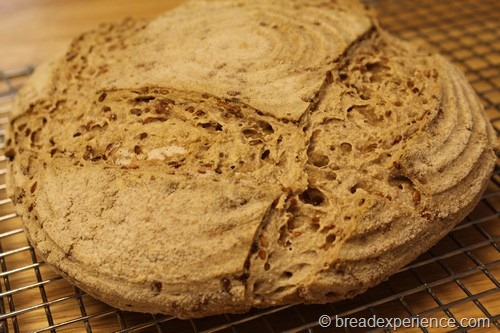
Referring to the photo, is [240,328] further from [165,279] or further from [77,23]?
[77,23]

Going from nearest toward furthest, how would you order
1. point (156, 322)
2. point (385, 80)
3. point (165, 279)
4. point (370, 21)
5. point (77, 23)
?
point (165, 279)
point (156, 322)
point (385, 80)
point (370, 21)
point (77, 23)

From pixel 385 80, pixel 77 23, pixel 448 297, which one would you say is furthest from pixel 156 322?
pixel 77 23

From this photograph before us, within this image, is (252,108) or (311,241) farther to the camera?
(252,108)

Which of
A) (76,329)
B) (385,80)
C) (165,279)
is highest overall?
(385,80)

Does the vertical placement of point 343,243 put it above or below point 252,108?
below

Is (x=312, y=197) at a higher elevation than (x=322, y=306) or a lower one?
higher

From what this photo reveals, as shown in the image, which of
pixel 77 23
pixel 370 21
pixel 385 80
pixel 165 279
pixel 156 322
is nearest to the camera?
pixel 165 279

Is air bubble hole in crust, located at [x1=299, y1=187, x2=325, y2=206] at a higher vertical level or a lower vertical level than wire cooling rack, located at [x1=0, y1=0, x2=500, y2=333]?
higher

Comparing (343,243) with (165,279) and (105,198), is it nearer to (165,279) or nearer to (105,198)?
(165,279)

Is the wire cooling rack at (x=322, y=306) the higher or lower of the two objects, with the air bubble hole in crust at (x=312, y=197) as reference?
lower

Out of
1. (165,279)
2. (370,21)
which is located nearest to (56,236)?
(165,279)
